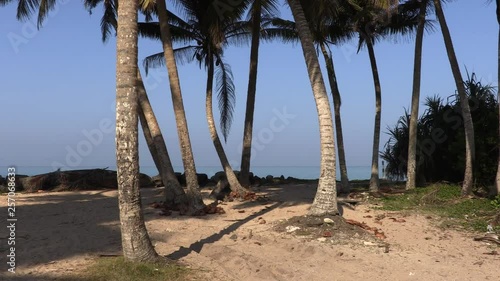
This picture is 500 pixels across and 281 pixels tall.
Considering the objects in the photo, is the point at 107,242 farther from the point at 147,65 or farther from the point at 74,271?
the point at 147,65

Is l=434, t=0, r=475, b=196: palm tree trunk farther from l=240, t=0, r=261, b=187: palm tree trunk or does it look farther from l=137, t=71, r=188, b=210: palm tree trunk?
l=137, t=71, r=188, b=210: palm tree trunk

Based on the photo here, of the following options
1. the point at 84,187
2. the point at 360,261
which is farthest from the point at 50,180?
the point at 360,261

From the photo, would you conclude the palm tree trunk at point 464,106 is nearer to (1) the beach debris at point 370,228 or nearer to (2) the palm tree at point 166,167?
(1) the beach debris at point 370,228

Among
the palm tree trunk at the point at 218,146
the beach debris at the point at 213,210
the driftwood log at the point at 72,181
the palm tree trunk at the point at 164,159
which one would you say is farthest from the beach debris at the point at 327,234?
the driftwood log at the point at 72,181

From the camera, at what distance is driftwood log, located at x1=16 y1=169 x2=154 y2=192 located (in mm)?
20172

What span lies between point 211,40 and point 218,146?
174 inches

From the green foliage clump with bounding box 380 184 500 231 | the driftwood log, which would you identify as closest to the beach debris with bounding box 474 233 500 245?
the green foliage clump with bounding box 380 184 500 231

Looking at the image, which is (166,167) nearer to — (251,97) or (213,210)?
(213,210)

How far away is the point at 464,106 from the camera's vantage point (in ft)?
49.7

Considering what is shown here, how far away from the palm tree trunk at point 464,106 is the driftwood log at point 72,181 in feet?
41.9

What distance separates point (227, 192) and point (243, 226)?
15.1ft

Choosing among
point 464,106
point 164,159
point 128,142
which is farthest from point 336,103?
point 128,142

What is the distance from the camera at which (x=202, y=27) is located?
1781 cm

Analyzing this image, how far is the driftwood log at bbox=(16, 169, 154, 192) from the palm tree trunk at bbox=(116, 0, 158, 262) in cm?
1391
